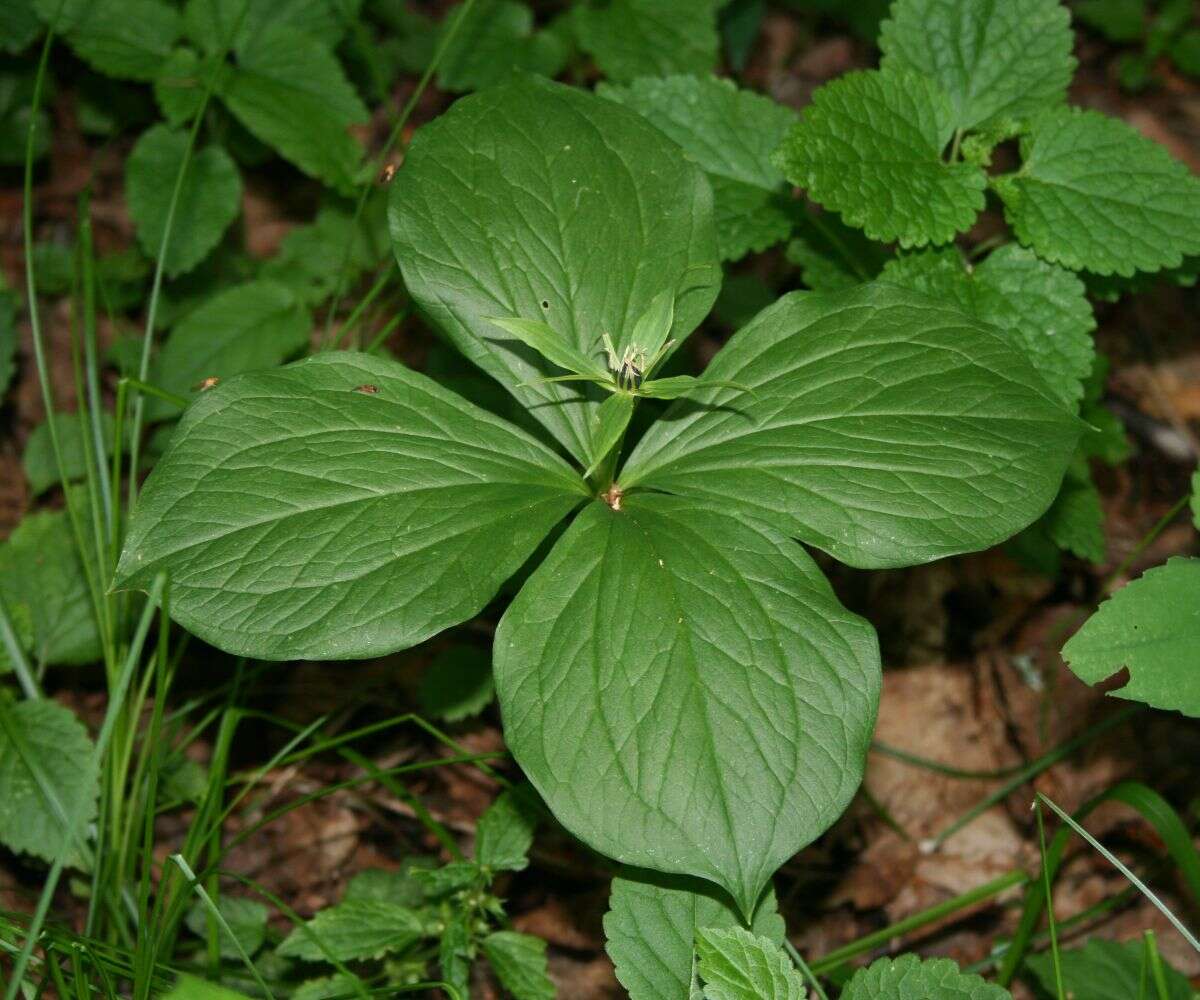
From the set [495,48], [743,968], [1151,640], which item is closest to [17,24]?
[495,48]

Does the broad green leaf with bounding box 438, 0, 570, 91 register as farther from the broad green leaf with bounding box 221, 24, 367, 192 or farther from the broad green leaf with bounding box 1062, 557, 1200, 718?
the broad green leaf with bounding box 1062, 557, 1200, 718

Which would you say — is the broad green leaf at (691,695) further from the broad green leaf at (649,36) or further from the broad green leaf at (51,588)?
the broad green leaf at (649,36)

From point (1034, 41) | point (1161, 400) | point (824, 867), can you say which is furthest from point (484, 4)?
point (824, 867)

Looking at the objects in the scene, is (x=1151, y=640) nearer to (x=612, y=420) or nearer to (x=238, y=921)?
(x=612, y=420)

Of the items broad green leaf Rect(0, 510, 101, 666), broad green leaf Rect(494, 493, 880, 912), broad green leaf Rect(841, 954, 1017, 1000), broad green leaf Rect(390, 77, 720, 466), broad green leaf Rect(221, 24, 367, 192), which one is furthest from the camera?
broad green leaf Rect(221, 24, 367, 192)

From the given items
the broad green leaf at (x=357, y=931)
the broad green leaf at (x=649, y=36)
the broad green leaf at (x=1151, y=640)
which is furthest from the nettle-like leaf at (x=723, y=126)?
the broad green leaf at (x=357, y=931)

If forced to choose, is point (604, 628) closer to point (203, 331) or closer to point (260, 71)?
point (203, 331)

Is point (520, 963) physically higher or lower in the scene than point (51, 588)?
lower

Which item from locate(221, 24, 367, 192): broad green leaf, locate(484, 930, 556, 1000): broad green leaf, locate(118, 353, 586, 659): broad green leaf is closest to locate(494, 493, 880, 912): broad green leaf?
locate(118, 353, 586, 659): broad green leaf
